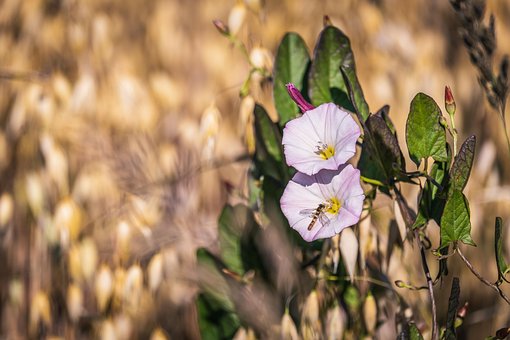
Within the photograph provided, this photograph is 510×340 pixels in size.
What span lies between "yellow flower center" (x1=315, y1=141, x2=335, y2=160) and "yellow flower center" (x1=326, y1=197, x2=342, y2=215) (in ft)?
0.13

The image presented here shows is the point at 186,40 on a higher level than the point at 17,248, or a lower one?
higher

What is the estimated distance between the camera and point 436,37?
1.76 m

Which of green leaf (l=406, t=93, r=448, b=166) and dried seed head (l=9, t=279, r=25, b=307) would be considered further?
dried seed head (l=9, t=279, r=25, b=307)

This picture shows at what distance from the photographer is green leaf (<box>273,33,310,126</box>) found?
3.01 feet

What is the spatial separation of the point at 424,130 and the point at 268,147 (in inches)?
9.4

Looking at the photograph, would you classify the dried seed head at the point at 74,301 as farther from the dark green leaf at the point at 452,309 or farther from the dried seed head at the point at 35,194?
the dark green leaf at the point at 452,309

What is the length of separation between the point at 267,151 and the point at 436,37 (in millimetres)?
973

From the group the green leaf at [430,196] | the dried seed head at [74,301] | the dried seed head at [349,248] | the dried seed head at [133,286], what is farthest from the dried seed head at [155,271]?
the green leaf at [430,196]

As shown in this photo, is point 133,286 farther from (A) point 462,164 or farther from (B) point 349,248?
(A) point 462,164

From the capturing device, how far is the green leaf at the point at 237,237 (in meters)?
0.98

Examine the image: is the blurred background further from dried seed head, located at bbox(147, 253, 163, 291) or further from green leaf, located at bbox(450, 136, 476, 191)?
green leaf, located at bbox(450, 136, 476, 191)

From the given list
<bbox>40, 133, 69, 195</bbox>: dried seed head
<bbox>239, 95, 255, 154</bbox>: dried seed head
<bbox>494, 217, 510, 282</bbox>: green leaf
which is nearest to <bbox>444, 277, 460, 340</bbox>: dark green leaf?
<bbox>494, 217, 510, 282</bbox>: green leaf

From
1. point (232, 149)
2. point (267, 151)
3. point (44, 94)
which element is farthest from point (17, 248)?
point (267, 151)

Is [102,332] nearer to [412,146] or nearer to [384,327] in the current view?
[384,327]
